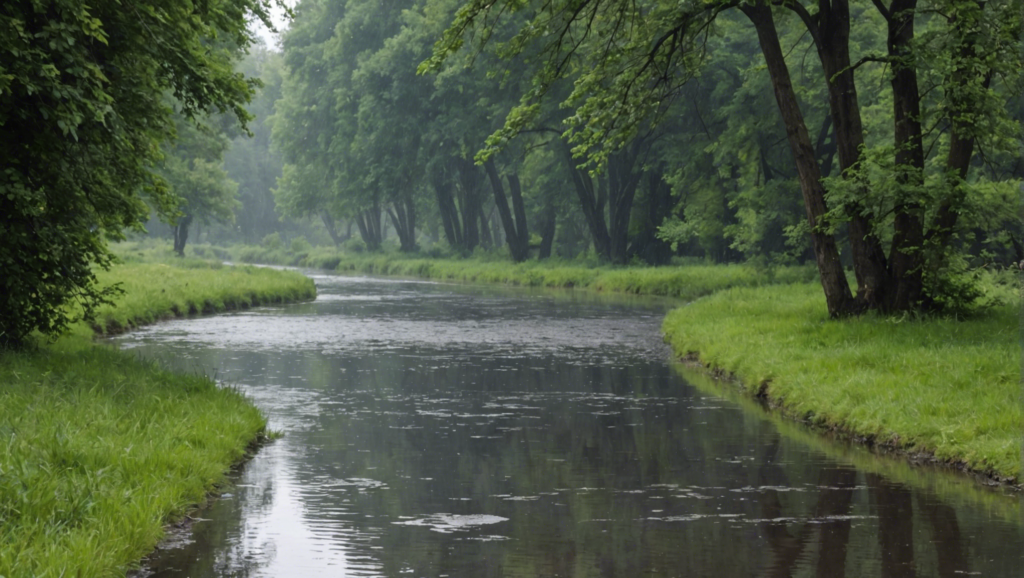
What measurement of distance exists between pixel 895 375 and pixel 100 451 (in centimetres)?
924

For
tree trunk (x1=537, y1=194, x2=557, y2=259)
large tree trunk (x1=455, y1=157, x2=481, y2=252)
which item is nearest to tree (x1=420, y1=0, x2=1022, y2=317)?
tree trunk (x1=537, y1=194, x2=557, y2=259)

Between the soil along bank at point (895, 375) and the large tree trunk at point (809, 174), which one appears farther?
the large tree trunk at point (809, 174)

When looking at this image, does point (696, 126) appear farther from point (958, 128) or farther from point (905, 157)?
point (958, 128)

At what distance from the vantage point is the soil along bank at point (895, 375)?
1088cm

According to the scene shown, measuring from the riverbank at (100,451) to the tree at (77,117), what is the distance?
120 centimetres

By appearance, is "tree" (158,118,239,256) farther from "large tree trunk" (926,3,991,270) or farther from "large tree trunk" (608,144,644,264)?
"large tree trunk" (926,3,991,270)

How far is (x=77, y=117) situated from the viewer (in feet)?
33.3

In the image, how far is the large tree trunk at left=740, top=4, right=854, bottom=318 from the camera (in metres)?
19.0

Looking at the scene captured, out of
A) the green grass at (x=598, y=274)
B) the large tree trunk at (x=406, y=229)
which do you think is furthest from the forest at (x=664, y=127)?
the large tree trunk at (x=406, y=229)

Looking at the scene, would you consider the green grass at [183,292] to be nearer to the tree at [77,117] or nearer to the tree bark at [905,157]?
the tree at [77,117]

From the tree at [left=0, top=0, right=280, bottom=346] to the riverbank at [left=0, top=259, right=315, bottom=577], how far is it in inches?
47.2

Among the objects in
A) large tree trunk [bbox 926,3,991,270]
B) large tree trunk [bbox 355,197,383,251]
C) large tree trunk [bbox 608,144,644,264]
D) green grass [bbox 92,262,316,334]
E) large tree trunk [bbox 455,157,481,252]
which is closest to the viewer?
large tree trunk [bbox 926,3,991,270]

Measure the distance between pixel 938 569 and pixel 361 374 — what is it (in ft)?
38.7

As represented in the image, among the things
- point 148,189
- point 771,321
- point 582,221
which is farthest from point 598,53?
point 582,221
